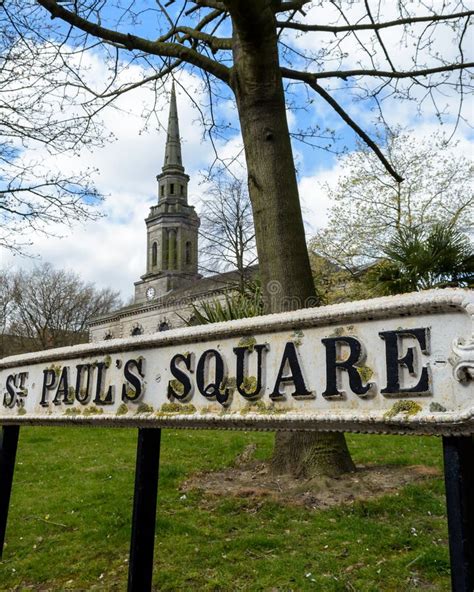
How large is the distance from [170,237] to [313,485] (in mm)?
63139

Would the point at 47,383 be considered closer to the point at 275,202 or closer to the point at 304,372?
the point at 304,372

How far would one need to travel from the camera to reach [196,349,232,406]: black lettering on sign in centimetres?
167

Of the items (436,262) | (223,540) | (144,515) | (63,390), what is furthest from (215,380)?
(436,262)

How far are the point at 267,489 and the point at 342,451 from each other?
2.66ft

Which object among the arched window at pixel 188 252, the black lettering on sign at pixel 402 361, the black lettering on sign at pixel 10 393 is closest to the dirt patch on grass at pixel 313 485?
the black lettering on sign at pixel 10 393

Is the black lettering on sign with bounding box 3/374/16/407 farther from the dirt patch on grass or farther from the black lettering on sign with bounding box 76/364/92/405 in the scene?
the dirt patch on grass

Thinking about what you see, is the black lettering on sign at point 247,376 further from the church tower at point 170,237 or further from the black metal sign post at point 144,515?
the church tower at point 170,237

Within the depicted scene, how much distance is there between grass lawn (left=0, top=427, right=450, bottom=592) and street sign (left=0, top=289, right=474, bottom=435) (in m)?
1.68

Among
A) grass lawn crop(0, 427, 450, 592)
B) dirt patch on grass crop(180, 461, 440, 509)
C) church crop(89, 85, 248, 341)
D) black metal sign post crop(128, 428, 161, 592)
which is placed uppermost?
church crop(89, 85, 248, 341)

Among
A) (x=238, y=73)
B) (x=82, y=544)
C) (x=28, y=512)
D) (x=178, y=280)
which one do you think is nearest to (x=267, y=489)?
(x=82, y=544)

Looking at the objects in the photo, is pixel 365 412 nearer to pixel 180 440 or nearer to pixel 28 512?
pixel 28 512

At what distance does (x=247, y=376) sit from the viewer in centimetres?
162

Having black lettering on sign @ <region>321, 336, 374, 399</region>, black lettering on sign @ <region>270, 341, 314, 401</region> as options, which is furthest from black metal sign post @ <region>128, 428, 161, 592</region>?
black lettering on sign @ <region>321, 336, 374, 399</region>

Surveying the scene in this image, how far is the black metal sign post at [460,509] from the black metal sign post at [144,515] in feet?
3.40
